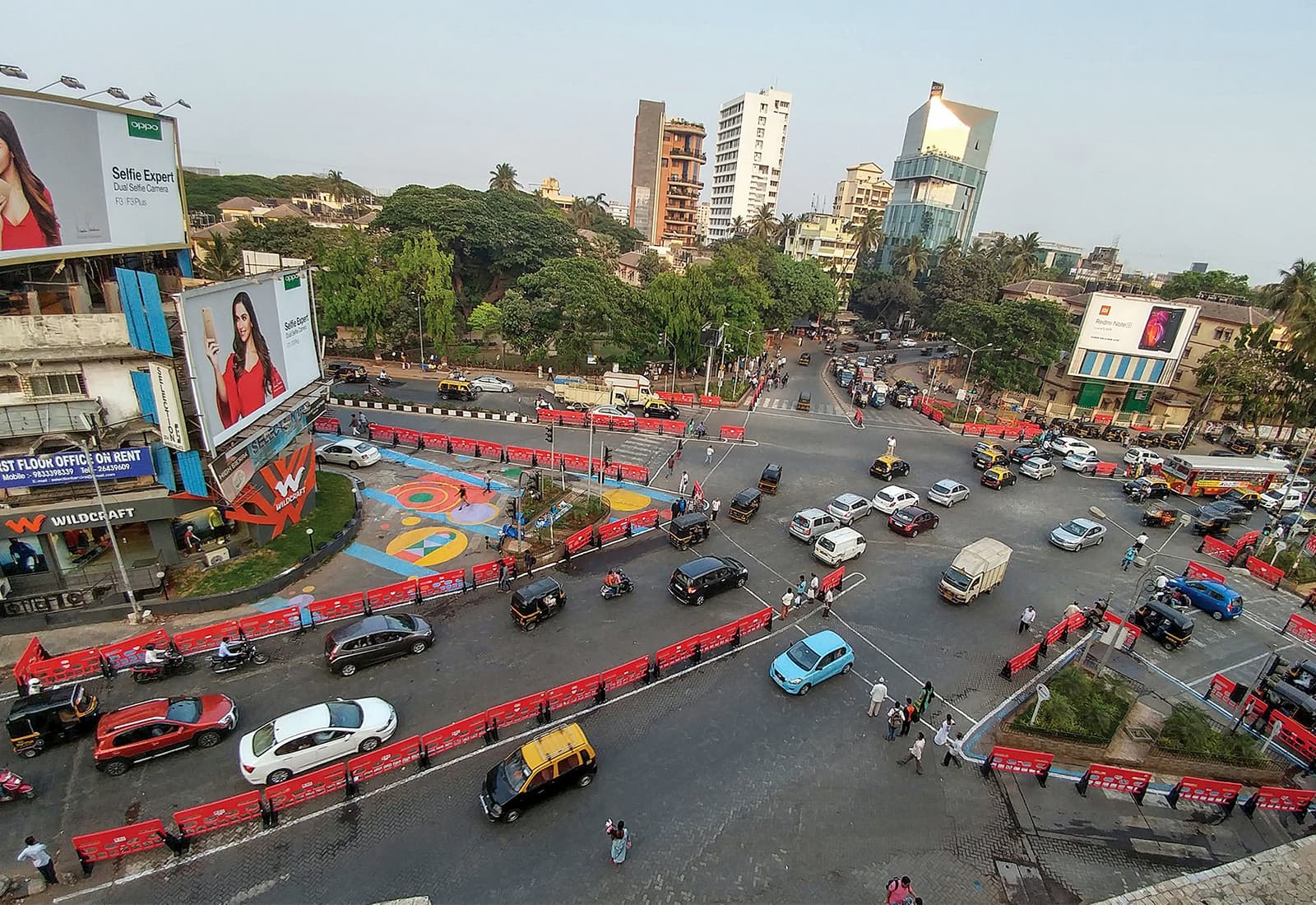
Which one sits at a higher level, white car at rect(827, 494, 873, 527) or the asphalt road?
white car at rect(827, 494, 873, 527)

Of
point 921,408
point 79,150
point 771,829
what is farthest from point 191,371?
point 921,408

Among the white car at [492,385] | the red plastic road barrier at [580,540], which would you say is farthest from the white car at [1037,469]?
the white car at [492,385]

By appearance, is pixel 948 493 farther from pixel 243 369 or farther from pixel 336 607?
pixel 243 369

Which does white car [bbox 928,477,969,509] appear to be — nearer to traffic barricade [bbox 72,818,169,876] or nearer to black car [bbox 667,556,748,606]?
black car [bbox 667,556,748,606]

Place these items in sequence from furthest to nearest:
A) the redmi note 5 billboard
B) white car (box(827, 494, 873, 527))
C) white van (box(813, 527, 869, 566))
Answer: white car (box(827, 494, 873, 527)) < white van (box(813, 527, 869, 566)) < the redmi note 5 billboard

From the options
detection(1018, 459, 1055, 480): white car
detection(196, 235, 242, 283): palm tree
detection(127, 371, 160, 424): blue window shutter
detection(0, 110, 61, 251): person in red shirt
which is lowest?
detection(1018, 459, 1055, 480): white car

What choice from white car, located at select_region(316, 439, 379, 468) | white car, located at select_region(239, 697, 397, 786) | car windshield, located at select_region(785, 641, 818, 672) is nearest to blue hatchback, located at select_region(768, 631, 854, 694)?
car windshield, located at select_region(785, 641, 818, 672)

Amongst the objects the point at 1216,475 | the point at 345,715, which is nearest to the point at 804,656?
the point at 345,715
